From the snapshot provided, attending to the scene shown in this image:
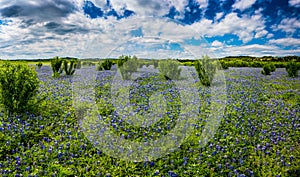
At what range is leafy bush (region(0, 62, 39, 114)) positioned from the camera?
6.16m

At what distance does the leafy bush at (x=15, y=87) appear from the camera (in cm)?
616

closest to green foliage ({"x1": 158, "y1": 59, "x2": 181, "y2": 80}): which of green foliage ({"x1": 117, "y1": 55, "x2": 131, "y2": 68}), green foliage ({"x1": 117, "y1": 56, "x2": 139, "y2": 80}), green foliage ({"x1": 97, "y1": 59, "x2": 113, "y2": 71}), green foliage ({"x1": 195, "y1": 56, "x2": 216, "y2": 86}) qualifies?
green foliage ({"x1": 117, "y1": 56, "x2": 139, "y2": 80})

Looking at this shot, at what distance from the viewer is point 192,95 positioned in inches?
349

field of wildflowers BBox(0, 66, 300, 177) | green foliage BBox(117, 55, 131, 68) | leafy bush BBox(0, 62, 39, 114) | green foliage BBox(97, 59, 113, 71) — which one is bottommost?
field of wildflowers BBox(0, 66, 300, 177)

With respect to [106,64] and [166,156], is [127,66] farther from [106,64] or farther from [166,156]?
[166,156]

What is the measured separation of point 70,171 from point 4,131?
7.73 feet

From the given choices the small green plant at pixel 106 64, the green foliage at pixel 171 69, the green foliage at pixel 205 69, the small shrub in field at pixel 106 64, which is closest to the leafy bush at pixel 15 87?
the green foliage at pixel 205 69

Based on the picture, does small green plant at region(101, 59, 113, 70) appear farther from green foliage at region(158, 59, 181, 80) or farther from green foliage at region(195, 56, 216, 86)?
green foliage at region(195, 56, 216, 86)

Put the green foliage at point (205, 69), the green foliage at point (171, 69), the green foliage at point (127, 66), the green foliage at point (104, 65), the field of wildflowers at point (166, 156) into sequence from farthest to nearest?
1. the green foliage at point (104, 65)
2. the green foliage at point (171, 69)
3. the green foliage at point (127, 66)
4. the green foliage at point (205, 69)
5. the field of wildflowers at point (166, 156)

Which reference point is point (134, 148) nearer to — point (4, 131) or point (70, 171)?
point (70, 171)

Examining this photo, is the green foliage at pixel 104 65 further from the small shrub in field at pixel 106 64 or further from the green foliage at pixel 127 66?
the green foliage at pixel 127 66

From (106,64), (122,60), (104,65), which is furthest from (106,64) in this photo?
(122,60)

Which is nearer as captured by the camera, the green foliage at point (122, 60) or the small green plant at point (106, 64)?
the green foliage at point (122, 60)

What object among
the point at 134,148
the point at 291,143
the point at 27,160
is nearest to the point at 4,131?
the point at 27,160
